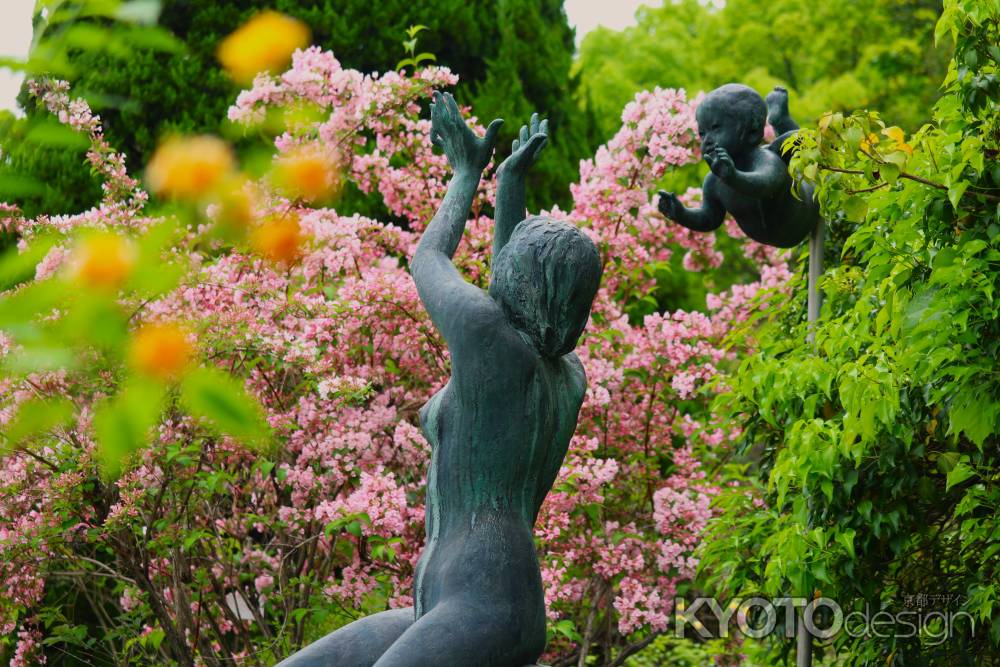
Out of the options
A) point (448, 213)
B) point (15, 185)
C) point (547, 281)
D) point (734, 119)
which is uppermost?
point (734, 119)

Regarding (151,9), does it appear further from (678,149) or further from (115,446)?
(678,149)

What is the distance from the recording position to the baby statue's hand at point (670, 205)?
183 inches

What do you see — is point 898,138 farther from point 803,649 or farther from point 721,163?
point 803,649

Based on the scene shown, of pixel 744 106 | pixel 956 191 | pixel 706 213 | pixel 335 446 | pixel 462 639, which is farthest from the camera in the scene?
pixel 335 446

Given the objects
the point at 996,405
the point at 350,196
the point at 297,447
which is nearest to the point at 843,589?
the point at 996,405

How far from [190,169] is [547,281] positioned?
1.33 metres

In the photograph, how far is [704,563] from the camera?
5.70m

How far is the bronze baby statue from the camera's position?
479cm

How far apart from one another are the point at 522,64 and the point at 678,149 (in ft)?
15.7

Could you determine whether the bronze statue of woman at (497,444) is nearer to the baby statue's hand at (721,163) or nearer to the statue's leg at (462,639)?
the statue's leg at (462,639)

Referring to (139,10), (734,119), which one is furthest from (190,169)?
(734,119)

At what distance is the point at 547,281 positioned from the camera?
3.15 meters

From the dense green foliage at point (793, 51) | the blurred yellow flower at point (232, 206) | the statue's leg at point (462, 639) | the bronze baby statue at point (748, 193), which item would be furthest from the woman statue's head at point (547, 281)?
the dense green foliage at point (793, 51)

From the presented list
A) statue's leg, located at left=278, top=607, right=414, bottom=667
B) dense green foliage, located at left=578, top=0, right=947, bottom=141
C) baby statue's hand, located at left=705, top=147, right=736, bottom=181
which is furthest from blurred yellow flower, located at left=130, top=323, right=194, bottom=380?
dense green foliage, located at left=578, top=0, right=947, bottom=141
